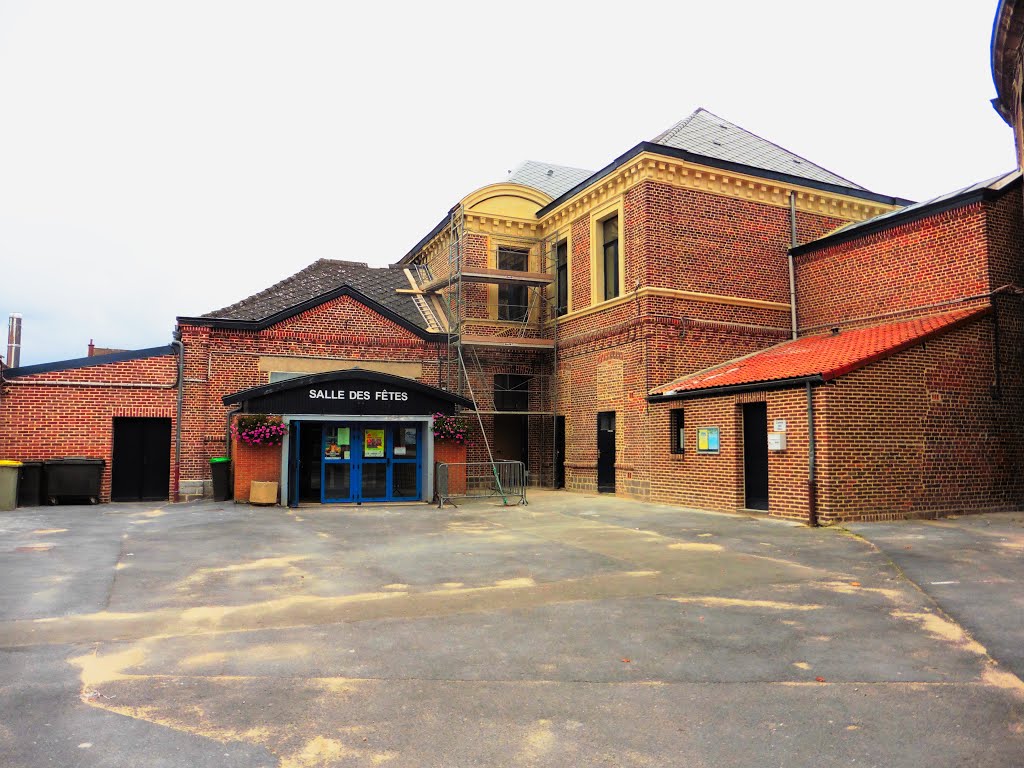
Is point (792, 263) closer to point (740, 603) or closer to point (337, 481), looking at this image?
point (337, 481)

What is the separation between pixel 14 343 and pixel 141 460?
4.73 metres

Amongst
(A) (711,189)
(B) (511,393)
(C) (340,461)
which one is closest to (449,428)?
(C) (340,461)

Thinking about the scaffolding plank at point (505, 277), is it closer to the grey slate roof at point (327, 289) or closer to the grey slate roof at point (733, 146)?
the grey slate roof at point (327, 289)

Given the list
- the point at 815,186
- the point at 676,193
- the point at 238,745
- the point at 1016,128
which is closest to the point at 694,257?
the point at 676,193

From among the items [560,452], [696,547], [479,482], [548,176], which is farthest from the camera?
[548,176]

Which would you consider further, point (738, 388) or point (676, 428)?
point (676, 428)

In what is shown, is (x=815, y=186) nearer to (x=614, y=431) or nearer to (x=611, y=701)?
(x=614, y=431)

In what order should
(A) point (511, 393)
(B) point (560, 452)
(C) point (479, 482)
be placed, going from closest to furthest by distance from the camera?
1. (C) point (479, 482)
2. (B) point (560, 452)
3. (A) point (511, 393)

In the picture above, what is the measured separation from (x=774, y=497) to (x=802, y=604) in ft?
22.9

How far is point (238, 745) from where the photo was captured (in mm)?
3727

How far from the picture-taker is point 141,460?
1803cm

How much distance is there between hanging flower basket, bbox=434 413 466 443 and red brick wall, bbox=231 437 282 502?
3624 millimetres

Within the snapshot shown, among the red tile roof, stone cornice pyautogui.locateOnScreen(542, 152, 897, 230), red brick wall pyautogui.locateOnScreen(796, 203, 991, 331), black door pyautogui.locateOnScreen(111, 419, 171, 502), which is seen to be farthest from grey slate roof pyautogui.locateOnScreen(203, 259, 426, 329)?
red brick wall pyautogui.locateOnScreen(796, 203, 991, 331)

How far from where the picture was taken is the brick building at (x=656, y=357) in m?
13.4
